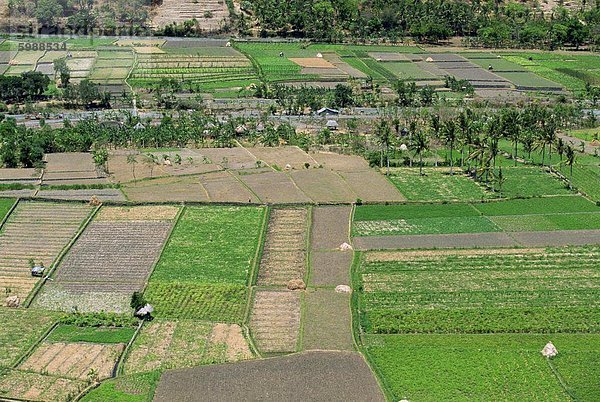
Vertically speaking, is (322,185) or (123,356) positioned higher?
(123,356)

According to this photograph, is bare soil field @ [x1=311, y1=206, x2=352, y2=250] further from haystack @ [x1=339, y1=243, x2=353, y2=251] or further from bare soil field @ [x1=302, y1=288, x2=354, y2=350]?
bare soil field @ [x1=302, y1=288, x2=354, y2=350]

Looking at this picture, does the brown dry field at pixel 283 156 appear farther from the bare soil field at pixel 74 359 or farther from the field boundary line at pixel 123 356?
the bare soil field at pixel 74 359

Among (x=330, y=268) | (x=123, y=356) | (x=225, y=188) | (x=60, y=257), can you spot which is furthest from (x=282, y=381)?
(x=225, y=188)

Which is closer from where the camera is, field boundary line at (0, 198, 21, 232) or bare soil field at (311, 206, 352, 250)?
bare soil field at (311, 206, 352, 250)

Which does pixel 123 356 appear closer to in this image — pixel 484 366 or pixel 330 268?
pixel 330 268

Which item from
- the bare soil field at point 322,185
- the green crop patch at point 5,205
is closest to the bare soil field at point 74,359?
the green crop patch at point 5,205

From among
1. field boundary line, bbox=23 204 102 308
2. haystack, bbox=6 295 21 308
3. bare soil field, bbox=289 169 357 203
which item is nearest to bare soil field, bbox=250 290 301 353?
field boundary line, bbox=23 204 102 308
